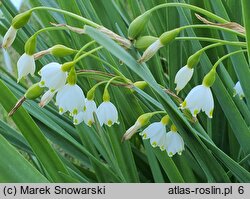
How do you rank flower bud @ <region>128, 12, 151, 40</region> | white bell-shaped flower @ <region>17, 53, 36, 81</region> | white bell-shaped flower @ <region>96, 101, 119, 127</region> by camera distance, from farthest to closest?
white bell-shaped flower @ <region>96, 101, 119, 127</region> < white bell-shaped flower @ <region>17, 53, 36, 81</region> < flower bud @ <region>128, 12, 151, 40</region>

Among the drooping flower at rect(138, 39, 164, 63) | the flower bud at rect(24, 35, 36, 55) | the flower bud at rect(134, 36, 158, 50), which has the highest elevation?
the flower bud at rect(24, 35, 36, 55)

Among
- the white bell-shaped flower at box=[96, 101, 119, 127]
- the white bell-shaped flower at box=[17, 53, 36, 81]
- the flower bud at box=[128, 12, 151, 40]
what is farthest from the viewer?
the white bell-shaped flower at box=[96, 101, 119, 127]

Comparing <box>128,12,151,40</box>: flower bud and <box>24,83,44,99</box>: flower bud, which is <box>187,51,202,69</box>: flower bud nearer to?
<box>128,12,151,40</box>: flower bud

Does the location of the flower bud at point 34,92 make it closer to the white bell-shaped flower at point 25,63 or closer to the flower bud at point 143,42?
the white bell-shaped flower at point 25,63

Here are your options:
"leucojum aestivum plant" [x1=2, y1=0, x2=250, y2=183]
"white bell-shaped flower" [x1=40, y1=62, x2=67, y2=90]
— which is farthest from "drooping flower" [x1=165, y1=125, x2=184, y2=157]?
"white bell-shaped flower" [x1=40, y1=62, x2=67, y2=90]

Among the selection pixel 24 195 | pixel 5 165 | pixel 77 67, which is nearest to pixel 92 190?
pixel 24 195

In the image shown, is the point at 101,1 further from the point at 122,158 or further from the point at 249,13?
the point at 249,13

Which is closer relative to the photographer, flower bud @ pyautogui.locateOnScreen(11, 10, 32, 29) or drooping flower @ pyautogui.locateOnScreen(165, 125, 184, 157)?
flower bud @ pyautogui.locateOnScreen(11, 10, 32, 29)

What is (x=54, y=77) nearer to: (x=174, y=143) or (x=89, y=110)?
(x=89, y=110)

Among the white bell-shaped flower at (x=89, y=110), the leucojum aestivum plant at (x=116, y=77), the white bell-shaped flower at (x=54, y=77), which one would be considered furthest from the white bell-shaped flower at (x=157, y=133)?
the white bell-shaped flower at (x=54, y=77)
